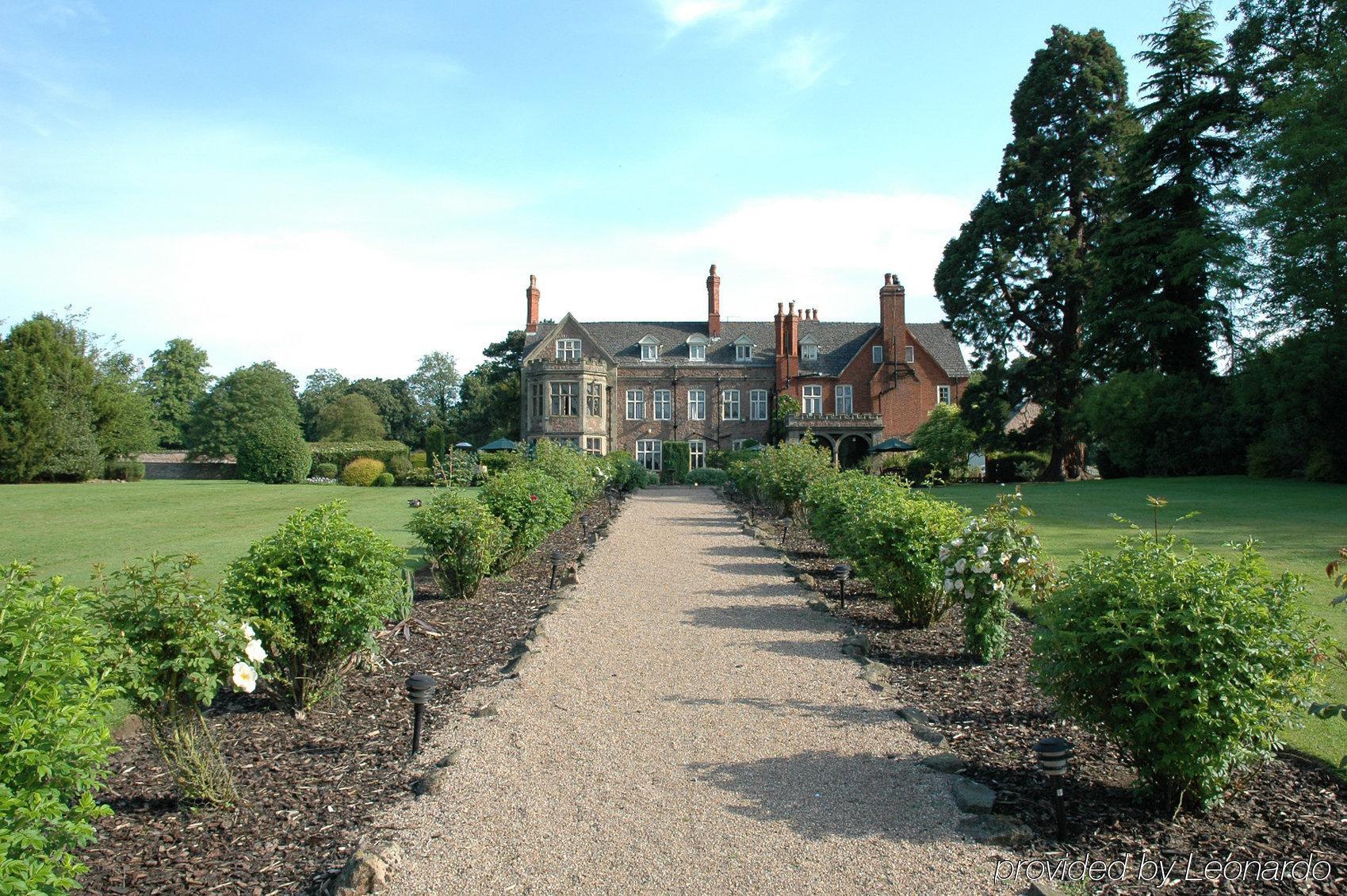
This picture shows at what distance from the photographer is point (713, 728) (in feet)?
18.9

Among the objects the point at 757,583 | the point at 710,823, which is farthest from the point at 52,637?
the point at 757,583

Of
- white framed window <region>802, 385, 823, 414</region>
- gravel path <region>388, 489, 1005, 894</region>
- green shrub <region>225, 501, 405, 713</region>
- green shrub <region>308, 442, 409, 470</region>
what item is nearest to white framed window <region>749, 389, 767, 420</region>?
white framed window <region>802, 385, 823, 414</region>

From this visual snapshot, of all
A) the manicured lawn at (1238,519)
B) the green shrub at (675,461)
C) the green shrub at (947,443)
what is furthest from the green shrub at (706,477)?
the manicured lawn at (1238,519)

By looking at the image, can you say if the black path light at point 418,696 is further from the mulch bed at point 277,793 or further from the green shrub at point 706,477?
the green shrub at point 706,477

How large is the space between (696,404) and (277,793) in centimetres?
4253

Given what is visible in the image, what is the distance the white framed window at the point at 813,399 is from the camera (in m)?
45.5

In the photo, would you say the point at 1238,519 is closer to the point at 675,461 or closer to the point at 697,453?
the point at 675,461

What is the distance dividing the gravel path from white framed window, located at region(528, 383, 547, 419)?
3629cm

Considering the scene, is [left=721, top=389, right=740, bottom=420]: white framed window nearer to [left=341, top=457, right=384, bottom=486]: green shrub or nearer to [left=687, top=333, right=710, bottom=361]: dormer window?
[left=687, top=333, right=710, bottom=361]: dormer window

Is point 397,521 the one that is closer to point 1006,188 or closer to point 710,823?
point 710,823

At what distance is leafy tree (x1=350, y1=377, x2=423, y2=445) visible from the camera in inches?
3105

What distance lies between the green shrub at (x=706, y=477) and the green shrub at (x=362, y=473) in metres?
14.4

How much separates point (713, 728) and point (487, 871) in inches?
86.8

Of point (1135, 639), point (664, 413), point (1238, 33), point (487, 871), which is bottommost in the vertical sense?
point (487, 871)
